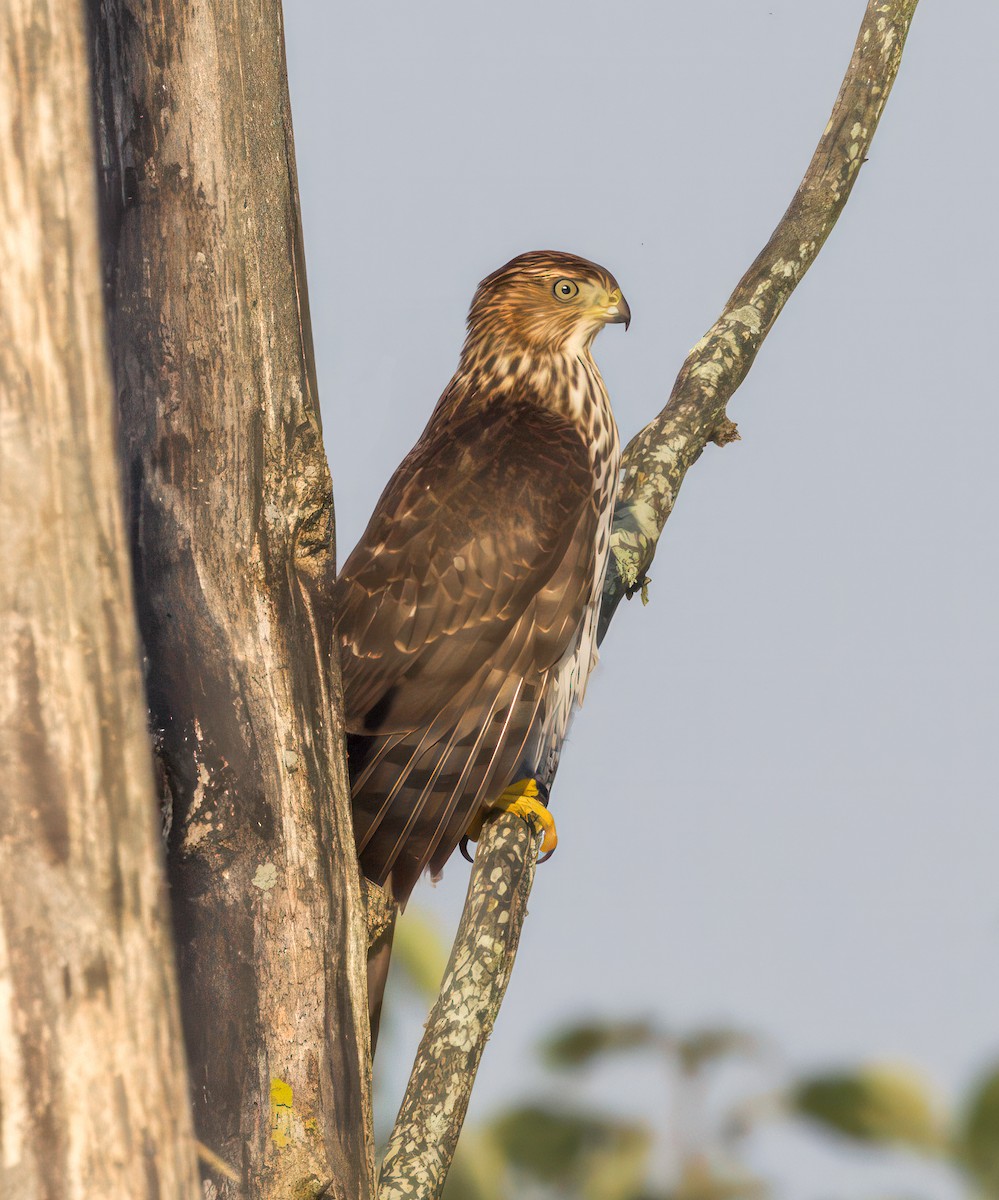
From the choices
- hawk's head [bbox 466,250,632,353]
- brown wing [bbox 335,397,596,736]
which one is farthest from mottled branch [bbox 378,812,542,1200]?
hawk's head [bbox 466,250,632,353]

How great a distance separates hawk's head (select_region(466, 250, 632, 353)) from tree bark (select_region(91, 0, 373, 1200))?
6.65 feet

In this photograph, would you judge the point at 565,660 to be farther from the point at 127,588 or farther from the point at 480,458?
the point at 127,588

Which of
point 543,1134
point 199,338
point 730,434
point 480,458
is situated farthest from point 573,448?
point 543,1134

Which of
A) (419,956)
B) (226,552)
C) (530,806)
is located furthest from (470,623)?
(419,956)

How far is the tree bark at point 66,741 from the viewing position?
5.33ft

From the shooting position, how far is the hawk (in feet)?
12.1

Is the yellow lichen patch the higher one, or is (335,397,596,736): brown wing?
(335,397,596,736): brown wing

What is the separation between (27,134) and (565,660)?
2737 millimetres

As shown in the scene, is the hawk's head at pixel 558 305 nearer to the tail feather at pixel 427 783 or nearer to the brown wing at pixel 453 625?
the brown wing at pixel 453 625

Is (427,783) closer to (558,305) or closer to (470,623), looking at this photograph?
(470,623)

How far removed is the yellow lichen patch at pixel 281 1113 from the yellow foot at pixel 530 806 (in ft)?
4.91

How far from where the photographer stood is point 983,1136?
10.4m

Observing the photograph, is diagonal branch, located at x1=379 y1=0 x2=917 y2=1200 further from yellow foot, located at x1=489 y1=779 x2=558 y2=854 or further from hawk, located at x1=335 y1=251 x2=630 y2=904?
hawk, located at x1=335 y1=251 x2=630 y2=904

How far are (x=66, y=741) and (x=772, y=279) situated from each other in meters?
4.03
